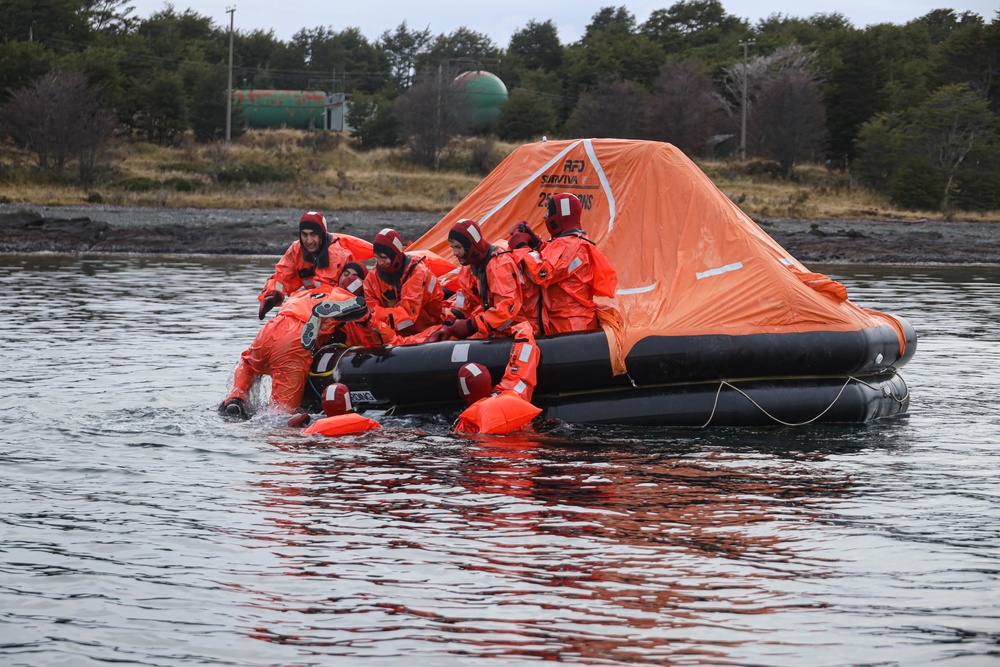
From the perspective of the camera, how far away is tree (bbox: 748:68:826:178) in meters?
39.2

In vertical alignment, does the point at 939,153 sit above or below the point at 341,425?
above

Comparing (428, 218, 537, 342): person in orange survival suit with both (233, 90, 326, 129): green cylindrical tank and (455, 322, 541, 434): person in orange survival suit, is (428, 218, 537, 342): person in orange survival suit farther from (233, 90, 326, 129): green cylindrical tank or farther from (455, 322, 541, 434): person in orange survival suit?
(233, 90, 326, 129): green cylindrical tank

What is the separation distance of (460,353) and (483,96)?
122 feet

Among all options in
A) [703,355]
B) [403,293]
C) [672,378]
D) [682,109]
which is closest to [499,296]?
[403,293]

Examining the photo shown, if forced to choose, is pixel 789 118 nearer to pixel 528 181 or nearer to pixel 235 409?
pixel 528 181

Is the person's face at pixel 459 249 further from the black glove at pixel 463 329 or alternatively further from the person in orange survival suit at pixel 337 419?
the person in orange survival suit at pixel 337 419

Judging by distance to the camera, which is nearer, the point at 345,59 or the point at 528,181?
the point at 528,181

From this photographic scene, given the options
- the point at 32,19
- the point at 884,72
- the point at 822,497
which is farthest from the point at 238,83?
the point at 822,497

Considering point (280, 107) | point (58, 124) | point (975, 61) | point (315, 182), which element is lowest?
point (315, 182)

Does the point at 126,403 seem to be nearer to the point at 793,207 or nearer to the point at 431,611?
the point at 431,611

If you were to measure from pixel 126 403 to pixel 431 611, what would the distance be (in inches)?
193

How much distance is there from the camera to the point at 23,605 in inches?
182

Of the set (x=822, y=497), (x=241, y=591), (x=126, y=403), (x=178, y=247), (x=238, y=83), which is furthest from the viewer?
(x=238, y=83)

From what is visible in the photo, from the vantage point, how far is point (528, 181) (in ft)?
33.2
